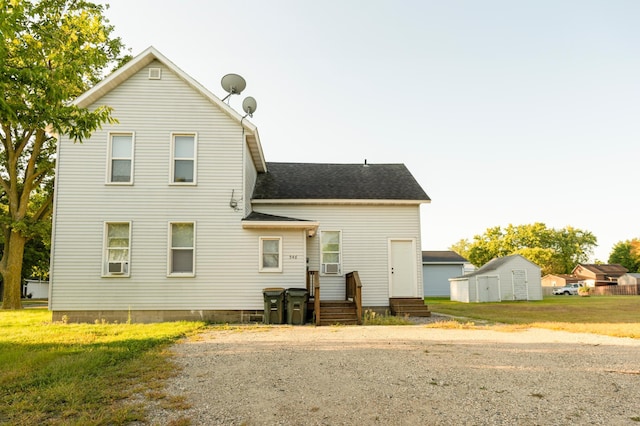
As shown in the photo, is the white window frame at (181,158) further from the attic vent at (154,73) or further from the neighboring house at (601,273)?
the neighboring house at (601,273)

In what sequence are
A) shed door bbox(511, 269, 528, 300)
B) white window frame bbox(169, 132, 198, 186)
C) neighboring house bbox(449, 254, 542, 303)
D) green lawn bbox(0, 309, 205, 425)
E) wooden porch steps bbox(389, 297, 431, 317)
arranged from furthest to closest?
shed door bbox(511, 269, 528, 300), neighboring house bbox(449, 254, 542, 303), wooden porch steps bbox(389, 297, 431, 317), white window frame bbox(169, 132, 198, 186), green lawn bbox(0, 309, 205, 425)

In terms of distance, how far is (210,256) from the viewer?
1322 cm

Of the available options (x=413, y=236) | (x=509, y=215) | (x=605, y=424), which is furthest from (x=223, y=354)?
(x=509, y=215)

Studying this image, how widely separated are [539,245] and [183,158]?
7957 centimetres

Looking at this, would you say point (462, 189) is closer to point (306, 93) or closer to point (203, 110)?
point (306, 93)

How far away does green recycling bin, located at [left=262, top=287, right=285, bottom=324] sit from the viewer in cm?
1259

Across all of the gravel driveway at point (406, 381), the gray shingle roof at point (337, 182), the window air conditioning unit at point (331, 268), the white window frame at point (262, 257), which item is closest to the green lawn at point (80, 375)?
the gravel driveway at point (406, 381)

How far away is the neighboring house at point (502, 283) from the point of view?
30.3 m

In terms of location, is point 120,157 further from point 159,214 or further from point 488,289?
point 488,289

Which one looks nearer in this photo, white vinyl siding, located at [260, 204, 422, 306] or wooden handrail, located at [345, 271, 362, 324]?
wooden handrail, located at [345, 271, 362, 324]

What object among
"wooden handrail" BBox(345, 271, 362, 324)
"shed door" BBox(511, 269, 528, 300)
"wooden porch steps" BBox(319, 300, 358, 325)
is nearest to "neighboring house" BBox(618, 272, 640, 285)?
"shed door" BBox(511, 269, 528, 300)

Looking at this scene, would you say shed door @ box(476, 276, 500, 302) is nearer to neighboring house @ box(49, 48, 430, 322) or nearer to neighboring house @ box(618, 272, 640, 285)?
neighboring house @ box(49, 48, 430, 322)

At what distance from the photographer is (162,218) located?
523 inches

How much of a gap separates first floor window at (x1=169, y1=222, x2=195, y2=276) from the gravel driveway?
423 centimetres
